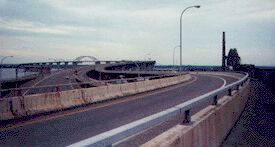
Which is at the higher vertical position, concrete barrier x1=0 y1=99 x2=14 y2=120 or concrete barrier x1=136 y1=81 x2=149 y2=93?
concrete barrier x1=0 y1=99 x2=14 y2=120

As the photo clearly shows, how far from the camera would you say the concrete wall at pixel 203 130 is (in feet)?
17.1

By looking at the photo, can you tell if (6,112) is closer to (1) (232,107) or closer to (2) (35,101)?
(2) (35,101)

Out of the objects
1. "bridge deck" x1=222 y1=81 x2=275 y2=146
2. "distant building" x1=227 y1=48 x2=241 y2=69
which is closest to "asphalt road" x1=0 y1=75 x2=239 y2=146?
"bridge deck" x1=222 y1=81 x2=275 y2=146

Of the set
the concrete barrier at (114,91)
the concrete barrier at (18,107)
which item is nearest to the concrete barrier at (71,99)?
the concrete barrier at (18,107)

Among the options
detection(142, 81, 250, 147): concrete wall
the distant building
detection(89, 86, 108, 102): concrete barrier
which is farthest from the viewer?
the distant building

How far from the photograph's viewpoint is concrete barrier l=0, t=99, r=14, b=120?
44.5ft

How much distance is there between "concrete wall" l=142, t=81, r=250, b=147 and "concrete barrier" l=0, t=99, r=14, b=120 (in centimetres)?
808

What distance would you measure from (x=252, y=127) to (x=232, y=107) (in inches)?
52.9

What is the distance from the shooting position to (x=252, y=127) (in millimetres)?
12562

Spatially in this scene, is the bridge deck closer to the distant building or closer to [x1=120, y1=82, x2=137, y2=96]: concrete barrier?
[x1=120, y1=82, x2=137, y2=96]: concrete barrier

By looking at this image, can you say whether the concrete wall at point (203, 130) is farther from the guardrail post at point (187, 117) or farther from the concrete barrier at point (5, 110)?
the concrete barrier at point (5, 110)

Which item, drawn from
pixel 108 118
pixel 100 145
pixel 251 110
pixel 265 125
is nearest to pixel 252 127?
pixel 265 125

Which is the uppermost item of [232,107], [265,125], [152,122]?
[152,122]

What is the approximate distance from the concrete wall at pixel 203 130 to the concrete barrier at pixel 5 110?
26.5ft
